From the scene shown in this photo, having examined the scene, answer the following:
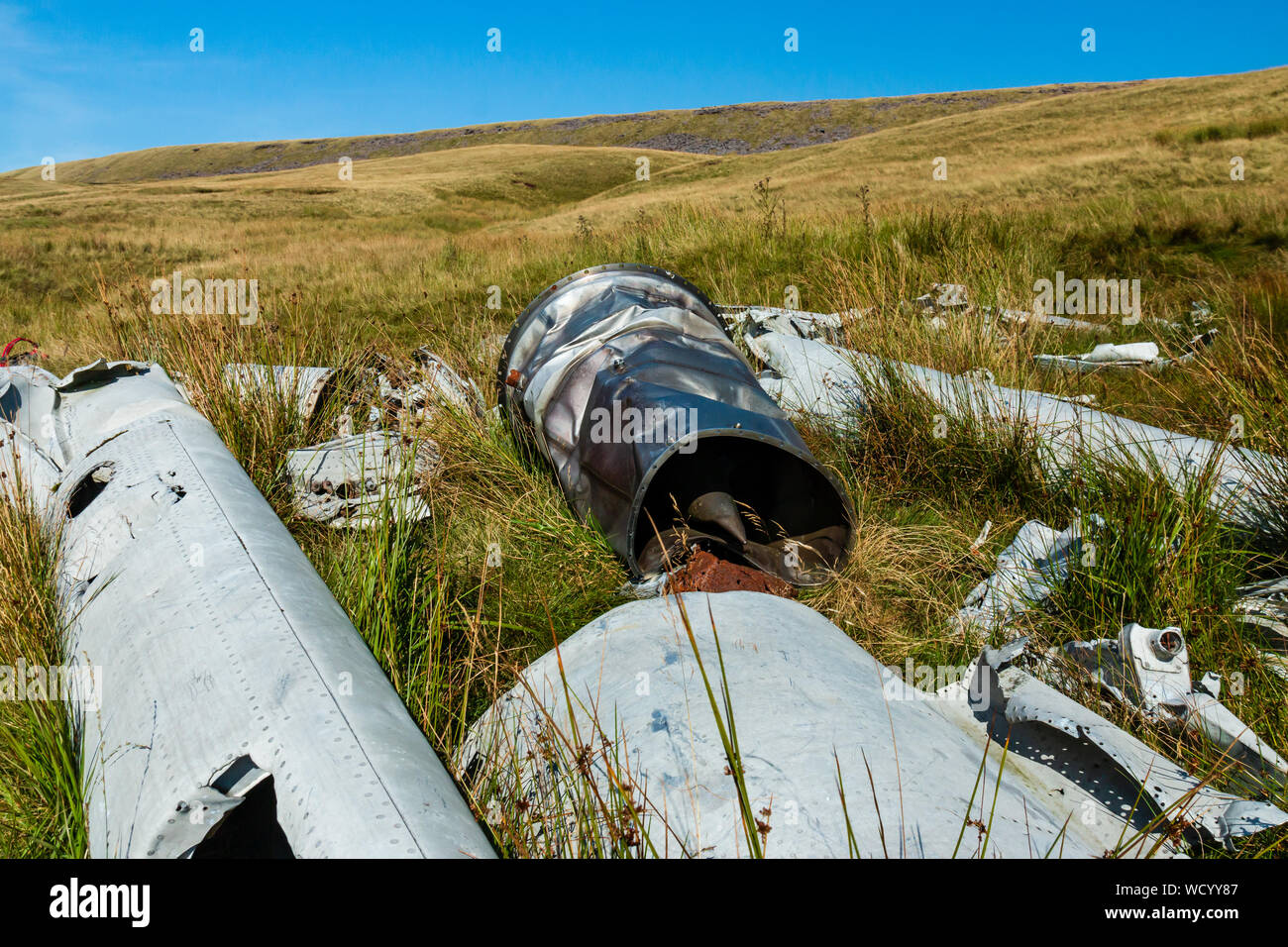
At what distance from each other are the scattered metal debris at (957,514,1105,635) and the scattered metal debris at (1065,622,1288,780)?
0.41 meters

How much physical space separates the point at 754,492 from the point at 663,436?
0.89 meters

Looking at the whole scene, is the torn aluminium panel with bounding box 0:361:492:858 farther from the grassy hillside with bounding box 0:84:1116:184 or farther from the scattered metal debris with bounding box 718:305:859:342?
the grassy hillside with bounding box 0:84:1116:184

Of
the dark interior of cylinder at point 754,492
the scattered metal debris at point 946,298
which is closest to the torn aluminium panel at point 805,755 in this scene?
the dark interior of cylinder at point 754,492

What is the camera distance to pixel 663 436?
302 centimetres

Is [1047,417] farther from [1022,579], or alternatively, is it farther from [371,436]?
[371,436]

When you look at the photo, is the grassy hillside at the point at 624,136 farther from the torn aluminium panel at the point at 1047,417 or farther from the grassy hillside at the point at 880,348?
the torn aluminium panel at the point at 1047,417

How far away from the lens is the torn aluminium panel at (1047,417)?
2926mm

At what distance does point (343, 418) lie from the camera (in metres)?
4.64

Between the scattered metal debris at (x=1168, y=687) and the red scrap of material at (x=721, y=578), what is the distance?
109 centimetres

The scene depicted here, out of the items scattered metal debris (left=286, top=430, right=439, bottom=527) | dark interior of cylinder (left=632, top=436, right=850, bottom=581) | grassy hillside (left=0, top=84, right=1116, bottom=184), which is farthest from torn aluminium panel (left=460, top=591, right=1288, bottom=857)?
grassy hillside (left=0, top=84, right=1116, bottom=184)

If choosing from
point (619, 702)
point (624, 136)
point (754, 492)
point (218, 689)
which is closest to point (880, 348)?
point (754, 492)

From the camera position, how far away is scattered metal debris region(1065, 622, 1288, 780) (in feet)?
6.48
